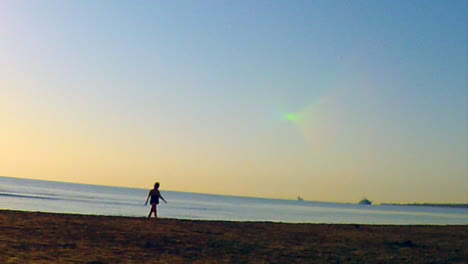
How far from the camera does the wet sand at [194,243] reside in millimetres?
→ 12086

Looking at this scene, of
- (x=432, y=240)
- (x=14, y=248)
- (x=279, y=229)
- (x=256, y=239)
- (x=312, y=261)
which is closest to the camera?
(x=14, y=248)

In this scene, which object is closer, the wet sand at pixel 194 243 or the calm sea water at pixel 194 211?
the wet sand at pixel 194 243

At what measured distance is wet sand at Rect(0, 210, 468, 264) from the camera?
12086 mm

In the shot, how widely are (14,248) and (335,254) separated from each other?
721 cm

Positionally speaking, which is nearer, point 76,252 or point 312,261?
point 76,252

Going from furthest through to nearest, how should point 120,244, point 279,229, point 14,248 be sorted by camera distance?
point 279,229 → point 120,244 → point 14,248

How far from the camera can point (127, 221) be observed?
20.0 meters

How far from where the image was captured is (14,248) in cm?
1176

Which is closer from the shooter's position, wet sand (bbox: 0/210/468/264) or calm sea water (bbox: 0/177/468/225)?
wet sand (bbox: 0/210/468/264)

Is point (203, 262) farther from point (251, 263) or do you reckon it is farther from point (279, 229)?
point (279, 229)

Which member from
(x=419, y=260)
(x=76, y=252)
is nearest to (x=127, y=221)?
(x=76, y=252)

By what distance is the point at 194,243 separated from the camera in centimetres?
1497

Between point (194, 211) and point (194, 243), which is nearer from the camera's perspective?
point (194, 243)

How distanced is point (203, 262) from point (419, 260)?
5271 mm
